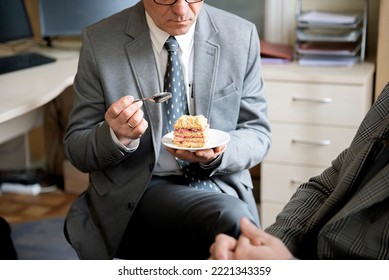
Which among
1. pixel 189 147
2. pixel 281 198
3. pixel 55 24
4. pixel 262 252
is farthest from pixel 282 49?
pixel 262 252

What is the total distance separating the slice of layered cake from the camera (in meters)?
1.65

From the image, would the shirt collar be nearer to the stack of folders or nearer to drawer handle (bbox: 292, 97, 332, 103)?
drawer handle (bbox: 292, 97, 332, 103)

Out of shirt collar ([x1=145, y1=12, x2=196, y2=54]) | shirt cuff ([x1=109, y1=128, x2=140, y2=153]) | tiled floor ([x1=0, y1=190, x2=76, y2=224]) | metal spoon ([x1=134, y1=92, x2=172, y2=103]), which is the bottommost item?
tiled floor ([x1=0, y1=190, x2=76, y2=224])

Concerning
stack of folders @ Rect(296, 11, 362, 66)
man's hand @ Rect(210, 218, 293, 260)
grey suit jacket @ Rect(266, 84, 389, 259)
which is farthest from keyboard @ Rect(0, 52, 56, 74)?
man's hand @ Rect(210, 218, 293, 260)

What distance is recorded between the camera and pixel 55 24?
303 cm

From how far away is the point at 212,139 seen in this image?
5.62 feet

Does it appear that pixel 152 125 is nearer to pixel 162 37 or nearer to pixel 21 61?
pixel 162 37

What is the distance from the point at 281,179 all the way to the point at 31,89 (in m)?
1.04

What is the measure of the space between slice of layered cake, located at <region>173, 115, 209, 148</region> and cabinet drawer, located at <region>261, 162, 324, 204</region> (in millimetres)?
1129

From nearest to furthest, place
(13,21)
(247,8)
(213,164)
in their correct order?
(213,164)
(13,21)
(247,8)

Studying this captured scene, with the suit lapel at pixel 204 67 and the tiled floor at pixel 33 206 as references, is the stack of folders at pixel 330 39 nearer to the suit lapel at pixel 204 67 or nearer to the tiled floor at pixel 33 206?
the suit lapel at pixel 204 67

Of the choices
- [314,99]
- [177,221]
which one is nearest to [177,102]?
[177,221]
